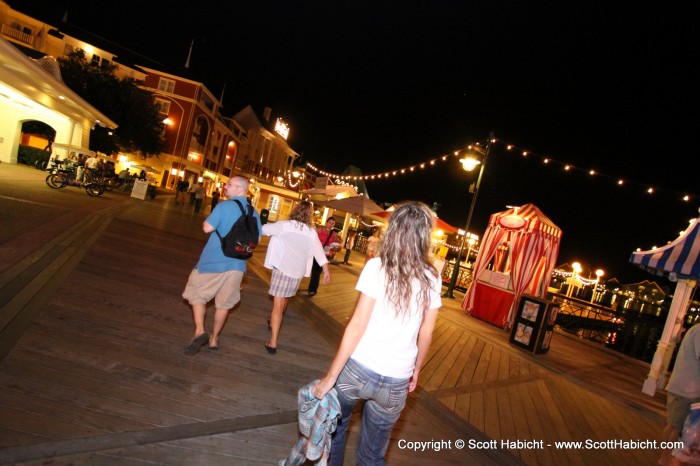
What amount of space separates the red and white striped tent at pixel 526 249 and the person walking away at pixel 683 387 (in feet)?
18.6

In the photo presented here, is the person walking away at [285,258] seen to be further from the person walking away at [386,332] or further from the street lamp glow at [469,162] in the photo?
the street lamp glow at [469,162]

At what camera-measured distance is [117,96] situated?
993 inches

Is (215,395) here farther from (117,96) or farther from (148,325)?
(117,96)

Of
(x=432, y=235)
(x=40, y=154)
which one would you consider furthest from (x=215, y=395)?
(x=40, y=154)

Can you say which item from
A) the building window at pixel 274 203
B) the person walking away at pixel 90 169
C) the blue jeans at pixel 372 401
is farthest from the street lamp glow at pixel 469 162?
the building window at pixel 274 203

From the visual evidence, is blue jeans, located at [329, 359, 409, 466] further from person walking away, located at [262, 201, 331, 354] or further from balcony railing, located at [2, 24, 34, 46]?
balcony railing, located at [2, 24, 34, 46]

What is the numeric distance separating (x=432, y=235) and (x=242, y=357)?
2710mm

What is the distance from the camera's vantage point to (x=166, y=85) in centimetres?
3438

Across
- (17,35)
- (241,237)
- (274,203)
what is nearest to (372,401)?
(241,237)

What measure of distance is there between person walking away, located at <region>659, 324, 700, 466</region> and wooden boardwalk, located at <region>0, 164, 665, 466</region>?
557 mm

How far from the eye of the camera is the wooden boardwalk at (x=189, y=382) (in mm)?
2312

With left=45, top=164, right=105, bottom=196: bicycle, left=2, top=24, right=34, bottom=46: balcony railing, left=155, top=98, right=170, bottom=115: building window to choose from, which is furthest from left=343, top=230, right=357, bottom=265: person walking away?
left=2, top=24, right=34, bottom=46: balcony railing

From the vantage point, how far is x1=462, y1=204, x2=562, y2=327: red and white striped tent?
363 inches

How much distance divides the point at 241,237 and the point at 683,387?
14.4 feet
